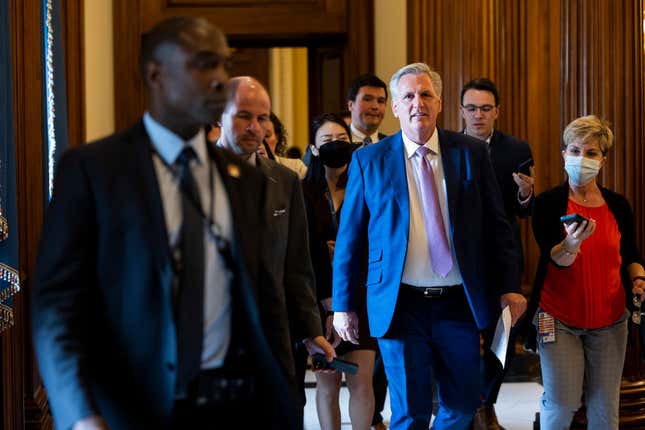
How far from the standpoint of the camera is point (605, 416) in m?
4.76

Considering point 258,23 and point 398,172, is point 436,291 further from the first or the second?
point 258,23

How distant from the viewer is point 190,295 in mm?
2375

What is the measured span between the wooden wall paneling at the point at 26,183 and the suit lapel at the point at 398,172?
160 centimetres

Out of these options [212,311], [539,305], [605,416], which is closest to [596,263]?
[539,305]

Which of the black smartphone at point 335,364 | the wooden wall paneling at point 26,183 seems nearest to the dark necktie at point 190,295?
the black smartphone at point 335,364

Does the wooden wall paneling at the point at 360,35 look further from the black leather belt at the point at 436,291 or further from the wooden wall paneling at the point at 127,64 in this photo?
the black leather belt at the point at 436,291

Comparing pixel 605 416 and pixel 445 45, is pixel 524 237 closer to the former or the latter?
pixel 445 45

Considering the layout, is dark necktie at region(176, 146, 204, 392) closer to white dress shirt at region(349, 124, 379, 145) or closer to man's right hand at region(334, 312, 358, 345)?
man's right hand at region(334, 312, 358, 345)

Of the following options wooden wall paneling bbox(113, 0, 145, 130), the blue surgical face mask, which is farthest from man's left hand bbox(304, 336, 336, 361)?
wooden wall paneling bbox(113, 0, 145, 130)

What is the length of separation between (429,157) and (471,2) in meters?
3.49

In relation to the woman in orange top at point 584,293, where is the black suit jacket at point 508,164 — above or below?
above

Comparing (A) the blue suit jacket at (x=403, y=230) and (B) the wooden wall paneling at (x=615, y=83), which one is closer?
(A) the blue suit jacket at (x=403, y=230)

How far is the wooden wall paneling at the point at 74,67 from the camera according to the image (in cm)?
659

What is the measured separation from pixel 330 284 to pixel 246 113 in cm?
154
